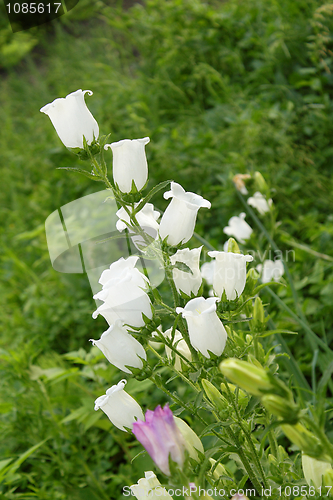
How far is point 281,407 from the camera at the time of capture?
0.38m

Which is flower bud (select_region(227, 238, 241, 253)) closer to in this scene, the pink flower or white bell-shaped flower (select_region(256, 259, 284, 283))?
the pink flower

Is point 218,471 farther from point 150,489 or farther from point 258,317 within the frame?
point 258,317

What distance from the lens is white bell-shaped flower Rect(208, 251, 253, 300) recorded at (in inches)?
22.5

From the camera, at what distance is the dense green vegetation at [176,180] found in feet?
3.66

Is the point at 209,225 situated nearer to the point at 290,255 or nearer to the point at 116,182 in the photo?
the point at 290,255

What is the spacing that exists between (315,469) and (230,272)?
0.26 m

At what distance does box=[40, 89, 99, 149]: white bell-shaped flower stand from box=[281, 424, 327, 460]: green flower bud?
17.1 inches

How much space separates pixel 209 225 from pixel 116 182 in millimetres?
1360

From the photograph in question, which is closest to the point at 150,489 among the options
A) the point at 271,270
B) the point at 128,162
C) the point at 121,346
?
the point at 121,346

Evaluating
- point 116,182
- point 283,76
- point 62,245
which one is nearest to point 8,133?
point 283,76

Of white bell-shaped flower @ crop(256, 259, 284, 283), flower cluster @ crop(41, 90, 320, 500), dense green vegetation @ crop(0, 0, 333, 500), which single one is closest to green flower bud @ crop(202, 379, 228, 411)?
flower cluster @ crop(41, 90, 320, 500)

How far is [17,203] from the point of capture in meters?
2.76

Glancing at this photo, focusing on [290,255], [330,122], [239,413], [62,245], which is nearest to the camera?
[239,413]

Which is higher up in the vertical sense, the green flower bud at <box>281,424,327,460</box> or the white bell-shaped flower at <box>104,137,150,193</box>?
the white bell-shaped flower at <box>104,137,150,193</box>
